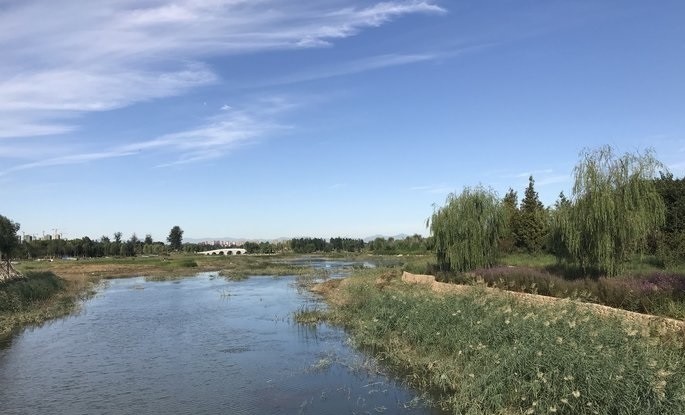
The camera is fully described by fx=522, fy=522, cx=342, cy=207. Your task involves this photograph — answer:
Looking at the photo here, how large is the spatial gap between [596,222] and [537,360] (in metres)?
11.0

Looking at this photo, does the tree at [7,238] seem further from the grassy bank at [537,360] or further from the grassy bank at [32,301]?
the grassy bank at [537,360]

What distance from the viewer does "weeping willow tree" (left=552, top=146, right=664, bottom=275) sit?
61.3ft

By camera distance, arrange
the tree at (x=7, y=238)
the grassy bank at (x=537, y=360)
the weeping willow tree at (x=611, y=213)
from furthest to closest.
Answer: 1. the tree at (x=7, y=238)
2. the weeping willow tree at (x=611, y=213)
3. the grassy bank at (x=537, y=360)

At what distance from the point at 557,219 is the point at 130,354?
56.2 feet

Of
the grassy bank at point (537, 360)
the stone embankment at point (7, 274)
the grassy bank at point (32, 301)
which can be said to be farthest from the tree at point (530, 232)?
the stone embankment at point (7, 274)

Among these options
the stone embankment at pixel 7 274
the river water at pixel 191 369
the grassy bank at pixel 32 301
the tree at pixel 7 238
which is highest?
the tree at pixel 7 238

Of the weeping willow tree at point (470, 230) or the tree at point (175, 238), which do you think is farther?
the tree at point (175, 238)

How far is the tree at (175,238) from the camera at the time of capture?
177m

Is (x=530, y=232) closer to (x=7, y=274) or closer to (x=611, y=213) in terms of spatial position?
(x=611, y=213)

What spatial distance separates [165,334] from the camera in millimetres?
21891

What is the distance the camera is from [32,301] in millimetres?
30312

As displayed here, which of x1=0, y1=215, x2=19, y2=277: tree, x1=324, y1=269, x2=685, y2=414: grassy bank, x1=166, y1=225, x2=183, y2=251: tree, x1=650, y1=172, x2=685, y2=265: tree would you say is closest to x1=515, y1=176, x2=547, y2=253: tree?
x1=650, y1=172, x2=685, y2=265: tree

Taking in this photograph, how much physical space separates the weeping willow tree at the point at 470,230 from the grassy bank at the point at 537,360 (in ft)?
36.7

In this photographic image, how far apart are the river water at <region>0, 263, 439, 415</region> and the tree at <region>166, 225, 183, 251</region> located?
15521 centimetres
